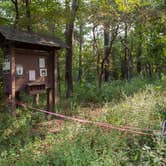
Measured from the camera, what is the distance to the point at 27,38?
6945 millimetres

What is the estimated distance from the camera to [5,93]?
6809mm

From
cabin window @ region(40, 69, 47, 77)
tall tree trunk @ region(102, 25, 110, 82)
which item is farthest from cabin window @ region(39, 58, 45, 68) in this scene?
tall tree trunk @ region(102, 25, 110, 82)

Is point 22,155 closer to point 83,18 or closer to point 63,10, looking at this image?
point 63,10

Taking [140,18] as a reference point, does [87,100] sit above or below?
below

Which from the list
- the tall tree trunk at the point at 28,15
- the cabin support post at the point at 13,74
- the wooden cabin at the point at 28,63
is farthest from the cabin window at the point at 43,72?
the tall tree trunk at the point at 28,15

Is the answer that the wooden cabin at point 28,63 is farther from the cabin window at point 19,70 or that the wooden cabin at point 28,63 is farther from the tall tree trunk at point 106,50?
the tall tree trunk at point 106,50

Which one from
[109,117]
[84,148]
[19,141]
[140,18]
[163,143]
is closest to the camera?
[163,143]

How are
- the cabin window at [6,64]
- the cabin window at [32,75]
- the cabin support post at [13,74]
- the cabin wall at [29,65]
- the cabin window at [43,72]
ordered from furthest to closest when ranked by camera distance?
the cabin window at [43,72] < the cabin window at [32,75] < the cabin wall at [29,65] < the cabin window at [6,64] < the cabin support post at [13,74]

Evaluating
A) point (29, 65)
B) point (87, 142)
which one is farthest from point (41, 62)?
point (87, 142)

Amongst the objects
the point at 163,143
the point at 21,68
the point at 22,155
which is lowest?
the point at 22,155

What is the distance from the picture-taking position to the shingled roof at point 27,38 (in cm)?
641

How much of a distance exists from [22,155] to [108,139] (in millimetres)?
1594

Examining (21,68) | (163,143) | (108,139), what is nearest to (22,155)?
(108,139)

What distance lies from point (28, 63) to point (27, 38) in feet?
2.28
